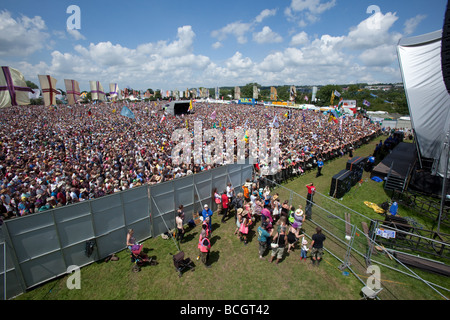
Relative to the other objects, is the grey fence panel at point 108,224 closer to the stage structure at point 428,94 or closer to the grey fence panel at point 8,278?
the grey fence panel at point 8,278

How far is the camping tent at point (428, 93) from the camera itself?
12.2 m

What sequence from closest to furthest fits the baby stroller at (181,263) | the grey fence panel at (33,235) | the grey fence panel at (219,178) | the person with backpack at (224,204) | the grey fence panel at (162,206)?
the grey fence panel at (33,235) → the baby stroller at (181,263) → the grey fence panel at (162,206) → the person with backpack at (224,204) → the grey fence panel at (219,178)

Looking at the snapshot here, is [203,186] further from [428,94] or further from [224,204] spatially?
[428,94]

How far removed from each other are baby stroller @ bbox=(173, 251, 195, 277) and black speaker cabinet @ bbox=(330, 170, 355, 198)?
991cm

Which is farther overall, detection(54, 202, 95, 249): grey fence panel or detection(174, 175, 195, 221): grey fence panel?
detection(174, 175, 195, 221): grey fence panel

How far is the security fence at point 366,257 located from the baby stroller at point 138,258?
22.0ft

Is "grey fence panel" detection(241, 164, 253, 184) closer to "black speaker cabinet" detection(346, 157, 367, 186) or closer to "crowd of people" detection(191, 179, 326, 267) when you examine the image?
"crowd of people" detection(191, 179, 326, 267)

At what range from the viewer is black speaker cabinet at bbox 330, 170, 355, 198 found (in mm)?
12711

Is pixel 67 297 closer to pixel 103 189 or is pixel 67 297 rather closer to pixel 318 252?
pixel 103 189

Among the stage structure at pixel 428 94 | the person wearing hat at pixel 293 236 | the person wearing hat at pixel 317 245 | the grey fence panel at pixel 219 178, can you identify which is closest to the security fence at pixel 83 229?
the grey fence panel at pixel 219 178

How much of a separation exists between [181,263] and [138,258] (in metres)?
1.58

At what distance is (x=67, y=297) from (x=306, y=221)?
31.5ft

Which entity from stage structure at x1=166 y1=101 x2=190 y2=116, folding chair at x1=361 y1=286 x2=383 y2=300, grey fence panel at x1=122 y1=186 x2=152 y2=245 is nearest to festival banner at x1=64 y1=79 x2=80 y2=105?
stage structure at x1=166 y1=101 x2=190 y2=116
